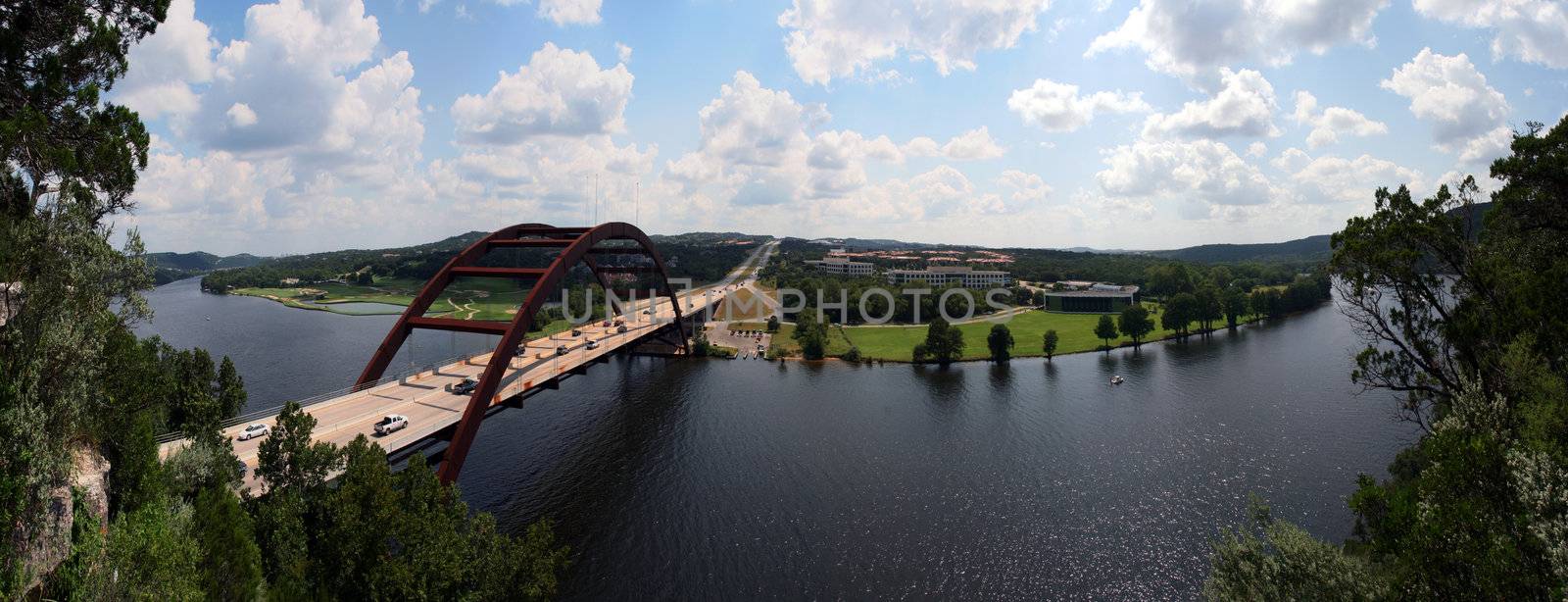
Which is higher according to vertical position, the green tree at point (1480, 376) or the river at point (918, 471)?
the green tree at point (1480, 376)

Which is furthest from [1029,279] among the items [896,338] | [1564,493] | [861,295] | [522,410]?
[1564,493]

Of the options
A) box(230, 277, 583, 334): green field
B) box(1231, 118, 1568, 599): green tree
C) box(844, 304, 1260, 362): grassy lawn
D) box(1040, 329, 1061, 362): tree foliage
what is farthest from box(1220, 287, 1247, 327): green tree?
box(230, 277, 583, 334): green field

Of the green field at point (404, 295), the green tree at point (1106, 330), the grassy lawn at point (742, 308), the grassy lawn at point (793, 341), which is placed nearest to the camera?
the grassy lawn at point (793, 341)

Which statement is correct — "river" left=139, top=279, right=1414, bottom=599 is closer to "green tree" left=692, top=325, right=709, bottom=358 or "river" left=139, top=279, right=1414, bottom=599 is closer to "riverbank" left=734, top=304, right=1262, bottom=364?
"riverbank" left=734, top=304, right=1262, bottom=364

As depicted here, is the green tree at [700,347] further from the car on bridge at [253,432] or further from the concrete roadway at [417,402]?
the car on bridge at [253,432]

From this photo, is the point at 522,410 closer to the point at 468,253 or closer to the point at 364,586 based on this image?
the point at 468,253

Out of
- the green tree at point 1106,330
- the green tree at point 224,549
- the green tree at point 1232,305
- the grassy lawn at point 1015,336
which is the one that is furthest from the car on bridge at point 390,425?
the green tree at point 1232,305

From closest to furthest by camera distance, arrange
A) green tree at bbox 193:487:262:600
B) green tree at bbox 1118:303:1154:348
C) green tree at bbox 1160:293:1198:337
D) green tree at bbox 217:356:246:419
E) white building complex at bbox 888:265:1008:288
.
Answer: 1. green tree at bbox 193:487:262:600
2. green tree at bbox 217:356:246:419
3. green tree at bbox 1118:303:1154:348
4. green tree at bbox 1160:293:1198:337
5. white building complex at bbox 888:265:1008:288
